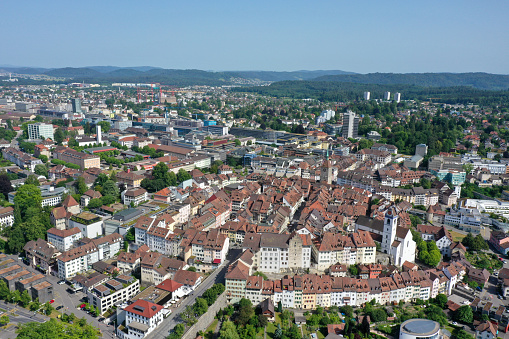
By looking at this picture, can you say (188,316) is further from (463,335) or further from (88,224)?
(463,335)

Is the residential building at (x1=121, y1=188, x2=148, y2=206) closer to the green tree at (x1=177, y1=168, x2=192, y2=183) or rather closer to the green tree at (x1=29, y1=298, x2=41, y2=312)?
the green tree at (x1=177, y1=168, x2=192, y2=183)

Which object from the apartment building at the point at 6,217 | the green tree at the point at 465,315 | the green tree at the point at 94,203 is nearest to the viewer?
the green tree at the point at 465,315

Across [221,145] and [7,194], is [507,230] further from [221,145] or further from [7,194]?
[7,194]

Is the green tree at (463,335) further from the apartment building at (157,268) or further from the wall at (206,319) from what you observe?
the apartment building at (157,268)

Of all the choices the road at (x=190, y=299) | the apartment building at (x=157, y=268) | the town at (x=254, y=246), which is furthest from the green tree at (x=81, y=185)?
the road at (x=190, y=299)

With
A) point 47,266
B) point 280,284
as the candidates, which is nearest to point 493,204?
point 280,284

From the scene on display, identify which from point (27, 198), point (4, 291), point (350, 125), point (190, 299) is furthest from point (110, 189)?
point (350, 125)
